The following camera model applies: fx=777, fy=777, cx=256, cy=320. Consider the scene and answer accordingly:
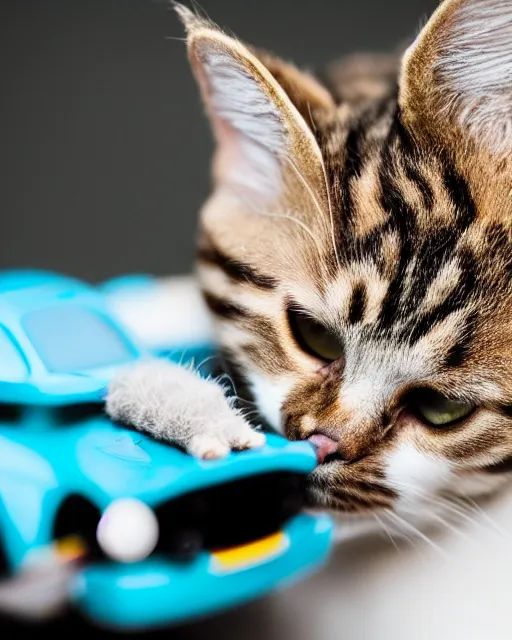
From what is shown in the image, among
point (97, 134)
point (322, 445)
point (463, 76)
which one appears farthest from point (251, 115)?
point (97, 134)

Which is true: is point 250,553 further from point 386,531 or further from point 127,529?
point 386,531

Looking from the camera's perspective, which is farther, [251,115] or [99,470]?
[251,115]

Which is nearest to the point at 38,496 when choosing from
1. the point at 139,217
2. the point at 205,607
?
the point at 205,607

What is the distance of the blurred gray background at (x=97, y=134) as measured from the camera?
1.24m

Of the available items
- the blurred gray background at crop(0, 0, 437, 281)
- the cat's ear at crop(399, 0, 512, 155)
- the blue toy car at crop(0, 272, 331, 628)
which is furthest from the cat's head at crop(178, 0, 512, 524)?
the blurred gray background at crop(0, 0, 437, 281)

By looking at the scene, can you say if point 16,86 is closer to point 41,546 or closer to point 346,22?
point 346,22

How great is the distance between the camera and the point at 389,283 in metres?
0.67

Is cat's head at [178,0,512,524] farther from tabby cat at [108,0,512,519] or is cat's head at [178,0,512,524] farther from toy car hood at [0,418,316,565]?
toy car hood at [0,418,316,565]

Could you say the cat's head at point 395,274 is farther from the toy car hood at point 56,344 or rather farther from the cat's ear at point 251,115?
the toy car hood at point 56,344

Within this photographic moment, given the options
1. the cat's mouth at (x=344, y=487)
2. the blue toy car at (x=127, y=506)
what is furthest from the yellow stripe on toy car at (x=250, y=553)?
the cat's mouth at (x=344, y=487)

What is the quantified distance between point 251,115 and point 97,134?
1.89ft

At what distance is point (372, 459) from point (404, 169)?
0.26 m

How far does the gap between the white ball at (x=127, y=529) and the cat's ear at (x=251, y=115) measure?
356 mm

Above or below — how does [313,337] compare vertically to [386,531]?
above
